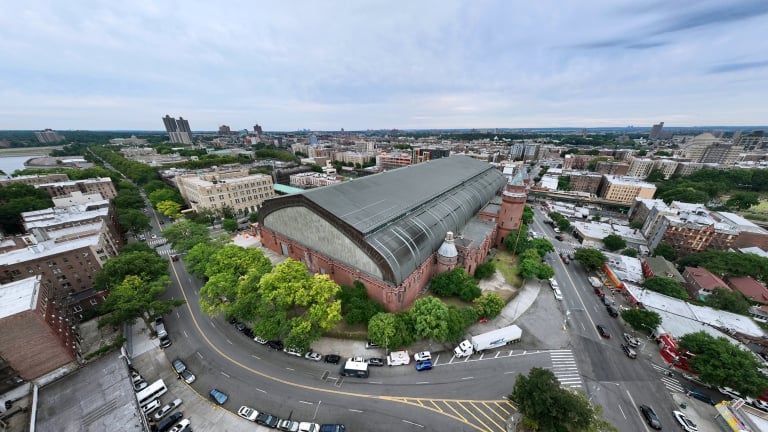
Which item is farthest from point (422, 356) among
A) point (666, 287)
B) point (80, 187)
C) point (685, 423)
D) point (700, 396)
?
point (80, 187)

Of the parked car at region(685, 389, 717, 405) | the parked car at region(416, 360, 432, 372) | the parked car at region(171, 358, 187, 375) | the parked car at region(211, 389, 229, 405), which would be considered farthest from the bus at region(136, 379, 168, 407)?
the parked car at region(685, 389, 717, 405)

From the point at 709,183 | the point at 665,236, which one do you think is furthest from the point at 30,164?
the point at 709,183

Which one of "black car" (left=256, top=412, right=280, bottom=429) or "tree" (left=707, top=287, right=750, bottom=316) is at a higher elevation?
"tree" (left=707, top=287, right=750, bottom=316)

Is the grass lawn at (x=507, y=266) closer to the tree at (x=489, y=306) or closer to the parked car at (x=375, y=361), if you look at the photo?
the tree at (x=489, y=306)

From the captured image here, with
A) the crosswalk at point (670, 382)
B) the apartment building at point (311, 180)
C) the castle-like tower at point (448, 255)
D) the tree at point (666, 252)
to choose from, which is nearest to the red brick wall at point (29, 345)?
the castle-like tower at point (448, 255)

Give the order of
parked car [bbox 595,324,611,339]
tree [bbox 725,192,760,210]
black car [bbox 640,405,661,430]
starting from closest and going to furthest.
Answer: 1. black car [bbox 640,405,661,430]
2. parked car [bbox 595,324,611,339]
3. tree [bbox 725,192,760,210]

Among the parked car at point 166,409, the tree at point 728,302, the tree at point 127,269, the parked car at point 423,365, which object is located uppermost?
the tree at point 127,269

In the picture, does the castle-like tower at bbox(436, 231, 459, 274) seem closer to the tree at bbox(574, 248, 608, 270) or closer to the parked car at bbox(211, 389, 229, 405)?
the tree at bbox(574, 248, 608, 270)
